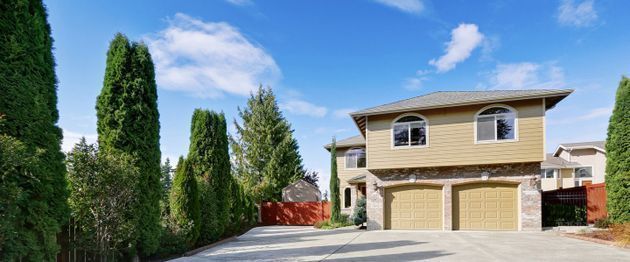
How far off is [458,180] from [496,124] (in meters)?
2.64

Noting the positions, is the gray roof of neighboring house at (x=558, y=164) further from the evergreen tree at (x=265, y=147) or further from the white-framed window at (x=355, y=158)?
the evergreen tree at (x=265, y=147)

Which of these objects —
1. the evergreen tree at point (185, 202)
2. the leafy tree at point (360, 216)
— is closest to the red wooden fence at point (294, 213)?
the leafy tree at point (360, 216)

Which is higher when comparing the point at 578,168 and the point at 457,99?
the point at 457,99

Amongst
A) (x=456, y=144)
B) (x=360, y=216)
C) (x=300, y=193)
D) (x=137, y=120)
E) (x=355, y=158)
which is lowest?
(x=300, y=193)

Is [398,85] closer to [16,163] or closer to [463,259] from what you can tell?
[463,259]

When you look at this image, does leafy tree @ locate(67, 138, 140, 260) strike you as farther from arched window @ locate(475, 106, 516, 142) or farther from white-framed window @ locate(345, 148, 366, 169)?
white-framed window @ locate(345, 148, 366, 169)

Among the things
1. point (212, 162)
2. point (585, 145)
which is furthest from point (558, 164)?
point (212, 162)

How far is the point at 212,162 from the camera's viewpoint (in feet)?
39.3

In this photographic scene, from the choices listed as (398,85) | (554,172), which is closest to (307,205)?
(398,85)

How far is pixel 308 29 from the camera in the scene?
13.3 m

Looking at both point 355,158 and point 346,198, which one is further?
point 346,198

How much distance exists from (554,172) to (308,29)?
84.0 ft

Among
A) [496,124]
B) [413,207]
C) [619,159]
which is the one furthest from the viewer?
[413,207]

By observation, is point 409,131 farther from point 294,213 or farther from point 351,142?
point 294,213
